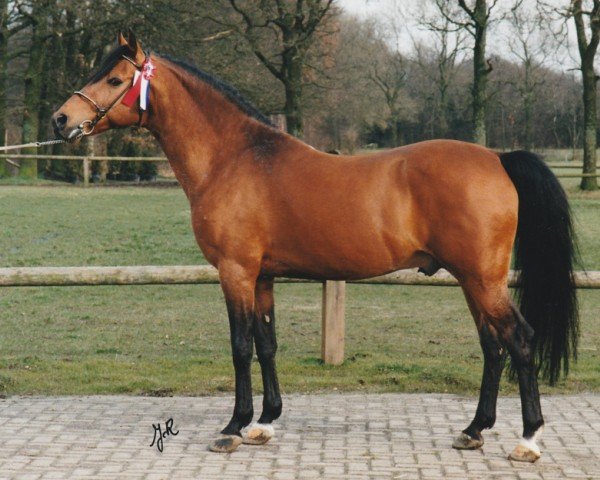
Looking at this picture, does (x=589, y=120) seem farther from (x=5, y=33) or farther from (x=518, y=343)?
(x=518, y=343)

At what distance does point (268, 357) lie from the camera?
553 cm

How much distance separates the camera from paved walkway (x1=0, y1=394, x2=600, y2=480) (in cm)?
475

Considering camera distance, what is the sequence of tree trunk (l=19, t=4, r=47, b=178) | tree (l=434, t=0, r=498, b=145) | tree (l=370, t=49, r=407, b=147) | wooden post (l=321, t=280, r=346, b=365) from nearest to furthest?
wooden post (l=321, t=280, r=346, b=365), tree (l=434, t=0, r=498, b=145), tree trunk (l=19, t=4, r=47, b=178), tree (l=370, t=49, r=407, b=147)

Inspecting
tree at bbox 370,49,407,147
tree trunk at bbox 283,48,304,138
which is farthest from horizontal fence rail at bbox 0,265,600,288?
tree at bbox 370,49,407,147

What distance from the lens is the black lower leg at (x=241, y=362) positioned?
526 centimetres

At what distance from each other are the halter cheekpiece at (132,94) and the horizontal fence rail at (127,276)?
200 centimetres

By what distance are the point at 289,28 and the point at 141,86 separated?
23.1 meters

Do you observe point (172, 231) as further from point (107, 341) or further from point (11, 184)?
point (11, 184)

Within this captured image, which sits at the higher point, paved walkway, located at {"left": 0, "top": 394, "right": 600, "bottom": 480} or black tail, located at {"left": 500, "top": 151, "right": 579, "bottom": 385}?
black tail, located at {"left": 500, "top": 151, "right": 579, "bottom": 385}

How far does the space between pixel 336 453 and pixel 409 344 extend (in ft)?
13.0

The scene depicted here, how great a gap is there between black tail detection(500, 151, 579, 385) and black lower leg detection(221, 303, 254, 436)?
1.62 metres

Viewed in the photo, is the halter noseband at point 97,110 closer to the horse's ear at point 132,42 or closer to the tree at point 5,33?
the horse's ear at point 132,42

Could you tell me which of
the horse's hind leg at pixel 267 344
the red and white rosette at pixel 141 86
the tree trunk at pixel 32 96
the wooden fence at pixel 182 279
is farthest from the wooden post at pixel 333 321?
the tree trunk at pixel 32 96

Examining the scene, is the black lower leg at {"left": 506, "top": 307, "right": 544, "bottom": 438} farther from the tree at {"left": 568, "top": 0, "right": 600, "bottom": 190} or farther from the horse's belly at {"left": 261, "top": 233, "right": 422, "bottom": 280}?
the tree at {"left": 568, "top": 0, "right": 600, "bottom": 190}
